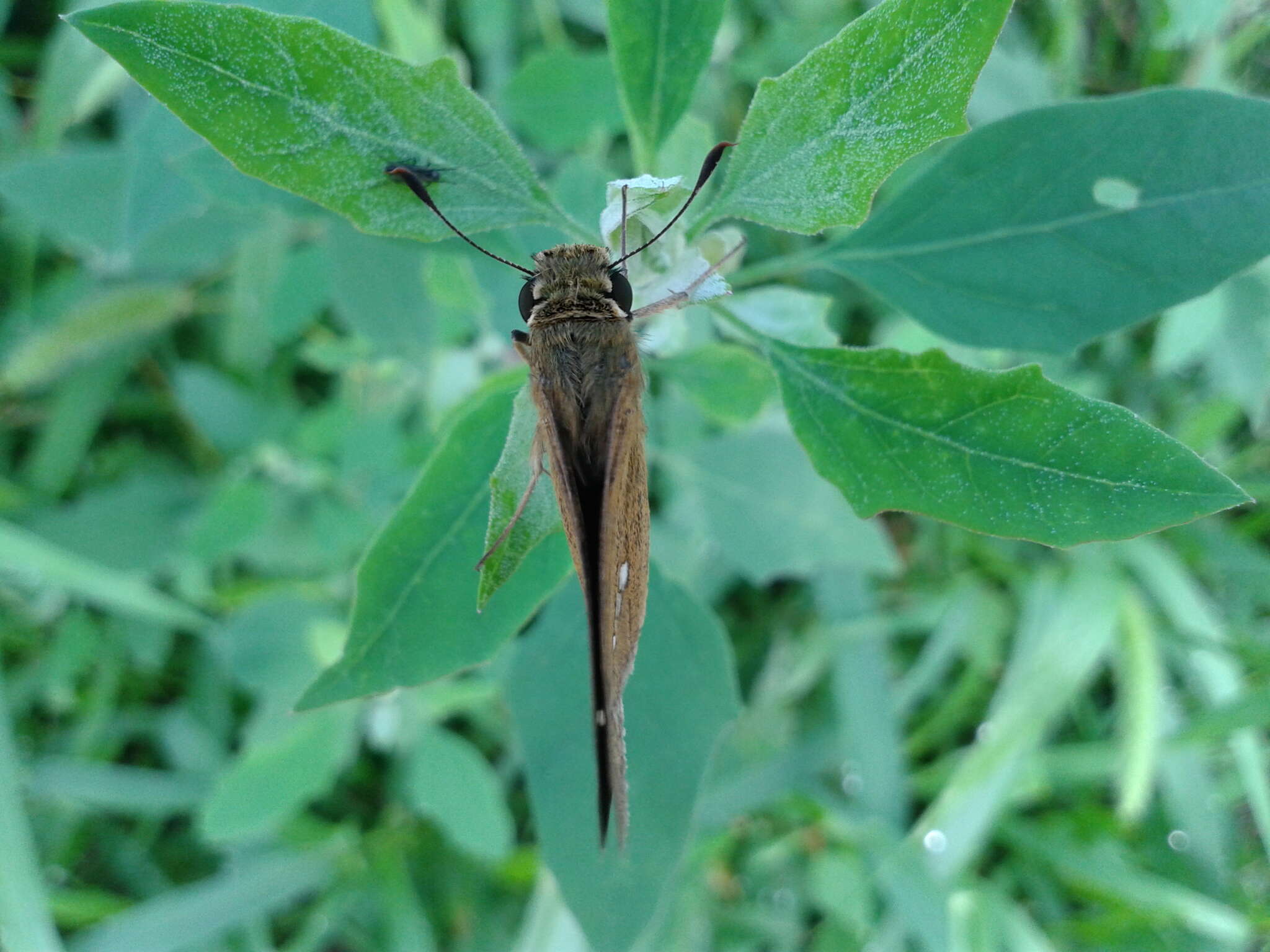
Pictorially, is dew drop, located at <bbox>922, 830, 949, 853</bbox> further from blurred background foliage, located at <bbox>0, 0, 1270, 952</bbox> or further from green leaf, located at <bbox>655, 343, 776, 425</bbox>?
green leaf, located at <bbox>655, 343, 776, 425</bbox>

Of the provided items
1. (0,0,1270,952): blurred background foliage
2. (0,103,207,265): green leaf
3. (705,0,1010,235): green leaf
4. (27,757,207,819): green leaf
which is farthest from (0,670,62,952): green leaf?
(705,0,1010,235): green leaf

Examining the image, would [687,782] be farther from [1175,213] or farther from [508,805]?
[508,805]

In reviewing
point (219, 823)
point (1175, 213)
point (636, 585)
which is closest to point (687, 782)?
point (636, 585)

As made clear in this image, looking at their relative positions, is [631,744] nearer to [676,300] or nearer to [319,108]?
[676,300]

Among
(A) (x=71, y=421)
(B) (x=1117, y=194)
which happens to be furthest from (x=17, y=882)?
(B) (x=1117, y=194)

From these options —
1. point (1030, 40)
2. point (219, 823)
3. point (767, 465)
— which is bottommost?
point (219, 823)

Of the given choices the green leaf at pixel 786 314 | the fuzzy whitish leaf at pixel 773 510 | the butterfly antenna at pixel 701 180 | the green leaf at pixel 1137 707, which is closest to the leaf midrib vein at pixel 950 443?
the green leaf at pixel 786 314
